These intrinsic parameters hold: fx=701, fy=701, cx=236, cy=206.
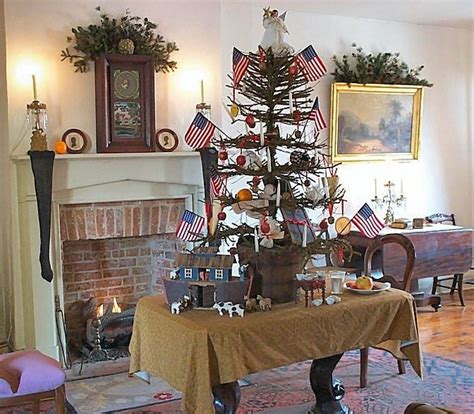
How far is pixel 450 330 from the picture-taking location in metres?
5.37

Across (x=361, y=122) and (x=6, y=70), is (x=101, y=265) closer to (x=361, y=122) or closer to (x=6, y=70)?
(x=6, y=70)

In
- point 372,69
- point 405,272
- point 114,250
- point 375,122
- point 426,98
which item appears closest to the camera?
point 405,272

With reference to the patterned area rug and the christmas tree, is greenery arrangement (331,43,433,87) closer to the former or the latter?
the patterned area rug

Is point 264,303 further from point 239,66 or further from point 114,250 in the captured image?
point 114,250

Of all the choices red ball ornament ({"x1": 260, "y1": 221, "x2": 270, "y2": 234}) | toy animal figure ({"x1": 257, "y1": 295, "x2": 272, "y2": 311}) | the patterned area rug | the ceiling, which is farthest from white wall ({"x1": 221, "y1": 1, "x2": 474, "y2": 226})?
toy animal figure ({"x1": 257, "y1": 295, "x2": 272, "y2": 311})

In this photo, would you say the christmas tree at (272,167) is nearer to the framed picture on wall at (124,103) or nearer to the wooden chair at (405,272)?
the wooden chair at (405,272)

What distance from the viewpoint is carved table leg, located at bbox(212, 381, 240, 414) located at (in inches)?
118

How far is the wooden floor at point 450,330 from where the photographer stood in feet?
15.9

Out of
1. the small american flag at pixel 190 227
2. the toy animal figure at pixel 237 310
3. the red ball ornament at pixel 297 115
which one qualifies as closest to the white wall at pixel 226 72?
the small american flag at pixel 190 227

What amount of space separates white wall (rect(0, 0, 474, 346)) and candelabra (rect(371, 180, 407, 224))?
0.10 meters

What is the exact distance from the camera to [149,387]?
4.22m

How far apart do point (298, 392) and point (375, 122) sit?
2.95 metres

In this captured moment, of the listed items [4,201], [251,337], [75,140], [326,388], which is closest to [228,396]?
[251,337]

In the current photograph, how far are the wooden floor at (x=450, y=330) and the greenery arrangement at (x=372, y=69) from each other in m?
2.02
